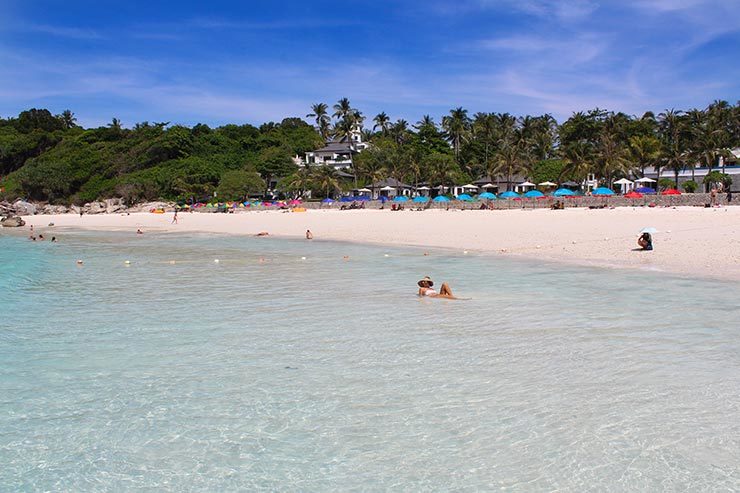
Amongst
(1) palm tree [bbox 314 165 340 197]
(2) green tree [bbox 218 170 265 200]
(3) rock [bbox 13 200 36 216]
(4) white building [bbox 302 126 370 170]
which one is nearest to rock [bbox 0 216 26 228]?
(2) green tree [bbox 218 170 265 200]

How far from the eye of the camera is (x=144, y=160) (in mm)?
90938

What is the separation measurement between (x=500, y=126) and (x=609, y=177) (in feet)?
114

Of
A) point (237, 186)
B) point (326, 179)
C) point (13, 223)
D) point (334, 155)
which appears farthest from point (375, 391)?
point (334, 155)

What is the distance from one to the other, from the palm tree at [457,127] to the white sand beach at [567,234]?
173ft

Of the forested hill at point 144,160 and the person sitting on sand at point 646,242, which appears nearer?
the person sitting on sand at point 646,242

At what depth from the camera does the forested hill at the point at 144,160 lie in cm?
8025

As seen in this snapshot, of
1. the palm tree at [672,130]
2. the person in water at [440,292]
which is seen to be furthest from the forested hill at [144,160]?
the person in water at [440,292]

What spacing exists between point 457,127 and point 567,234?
70175 millimetres

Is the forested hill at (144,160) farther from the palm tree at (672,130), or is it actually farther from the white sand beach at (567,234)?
the palm tree at (672,130)

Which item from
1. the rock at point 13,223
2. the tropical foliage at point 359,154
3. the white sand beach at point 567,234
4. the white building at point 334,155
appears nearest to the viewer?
the white sand beach at point 567,234

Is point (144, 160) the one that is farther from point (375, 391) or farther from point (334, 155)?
point (375, 391)

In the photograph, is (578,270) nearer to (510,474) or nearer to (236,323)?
(236,323)

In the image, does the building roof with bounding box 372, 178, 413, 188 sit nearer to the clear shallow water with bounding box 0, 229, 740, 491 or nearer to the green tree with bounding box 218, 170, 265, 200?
the green tree with bounding box 218, 170, 265, 200

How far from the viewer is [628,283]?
13.2 meters
